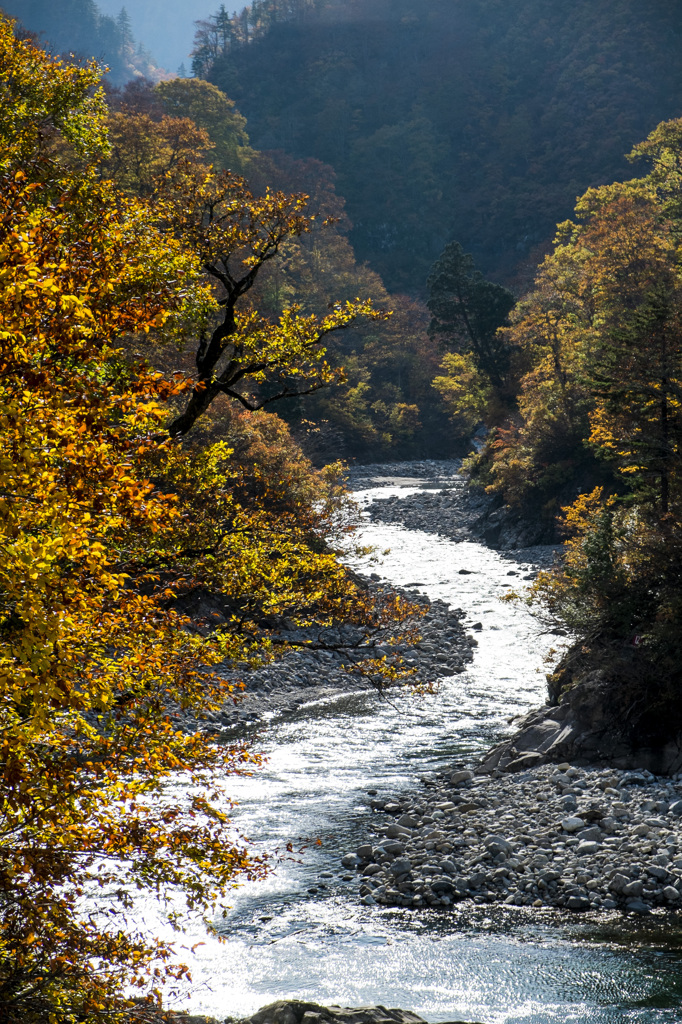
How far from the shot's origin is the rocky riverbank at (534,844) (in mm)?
10016

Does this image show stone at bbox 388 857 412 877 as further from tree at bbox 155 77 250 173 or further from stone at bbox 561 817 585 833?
tree at bbox 155 77 250 173

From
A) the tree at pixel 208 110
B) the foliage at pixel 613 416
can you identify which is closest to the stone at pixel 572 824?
the foliage at pixel 613 416

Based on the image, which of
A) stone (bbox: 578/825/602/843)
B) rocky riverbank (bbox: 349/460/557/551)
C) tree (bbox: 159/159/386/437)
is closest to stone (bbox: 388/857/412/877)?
stone (bbox: 578/825/602/843)

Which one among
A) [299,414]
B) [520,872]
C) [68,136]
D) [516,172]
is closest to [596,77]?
[516,172]

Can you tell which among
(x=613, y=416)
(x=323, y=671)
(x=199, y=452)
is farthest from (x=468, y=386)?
(x=199, y=452)

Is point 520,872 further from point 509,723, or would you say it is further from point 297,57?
point 297,57

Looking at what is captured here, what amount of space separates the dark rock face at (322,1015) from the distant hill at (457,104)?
10189 centimetres

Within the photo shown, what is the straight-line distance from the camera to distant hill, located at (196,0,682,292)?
4318 inches

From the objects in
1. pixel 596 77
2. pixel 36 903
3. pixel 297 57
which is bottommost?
pixel 36 903

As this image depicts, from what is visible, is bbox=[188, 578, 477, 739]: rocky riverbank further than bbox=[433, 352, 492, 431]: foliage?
No

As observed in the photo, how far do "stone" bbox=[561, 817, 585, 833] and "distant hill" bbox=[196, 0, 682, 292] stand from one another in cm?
9728

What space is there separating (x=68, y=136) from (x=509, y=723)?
15057 millimetres

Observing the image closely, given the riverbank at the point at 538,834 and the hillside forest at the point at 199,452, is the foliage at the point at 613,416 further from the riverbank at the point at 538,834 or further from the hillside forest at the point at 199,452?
the riverbank at the point at 538,834

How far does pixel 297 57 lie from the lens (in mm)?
135625
